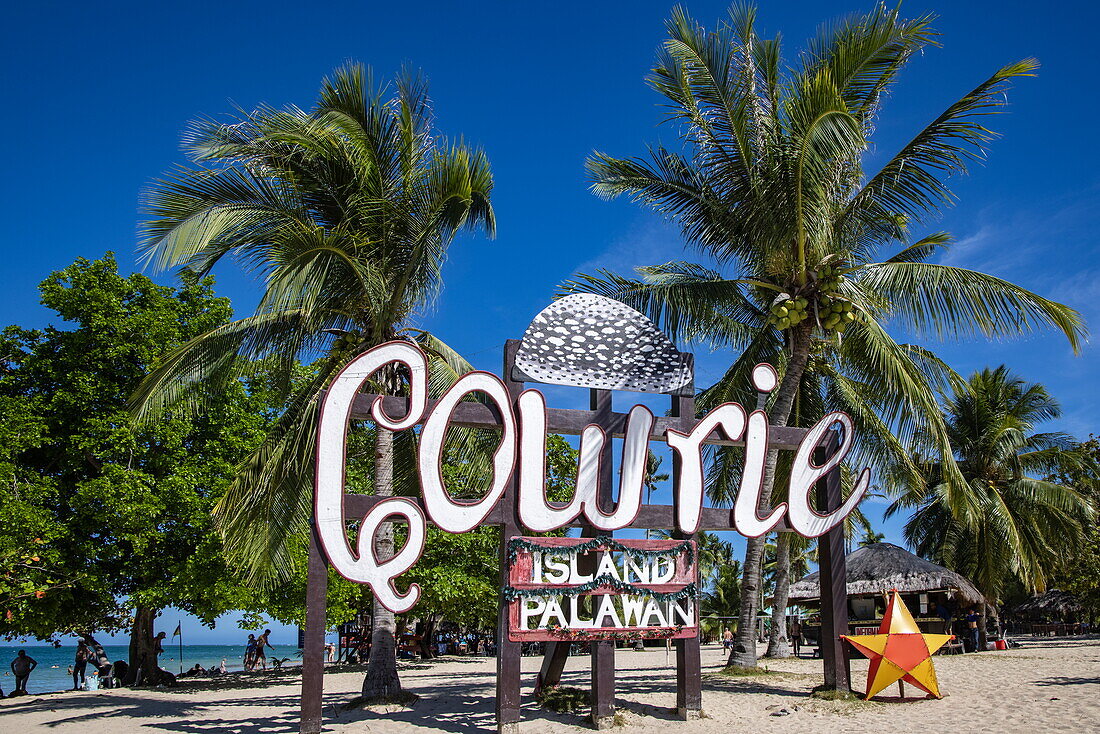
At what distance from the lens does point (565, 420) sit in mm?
10922

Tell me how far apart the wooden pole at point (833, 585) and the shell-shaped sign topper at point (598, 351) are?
2.76 m

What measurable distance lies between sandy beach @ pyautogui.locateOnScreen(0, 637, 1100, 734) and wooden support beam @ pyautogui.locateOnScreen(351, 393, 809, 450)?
3.75 m

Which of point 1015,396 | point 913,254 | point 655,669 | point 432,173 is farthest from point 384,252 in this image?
point 1015,396

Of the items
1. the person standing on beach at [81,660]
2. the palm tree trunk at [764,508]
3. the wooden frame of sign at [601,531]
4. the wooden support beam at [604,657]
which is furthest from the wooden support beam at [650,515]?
the person standing on beach at [81,660]

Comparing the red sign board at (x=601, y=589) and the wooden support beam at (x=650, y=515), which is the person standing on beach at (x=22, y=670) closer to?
the wooden support beam at (x=650, y=515)

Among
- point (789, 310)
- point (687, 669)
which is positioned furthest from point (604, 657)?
point (789, 310)

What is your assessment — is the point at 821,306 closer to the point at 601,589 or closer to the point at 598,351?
the point at 598,351

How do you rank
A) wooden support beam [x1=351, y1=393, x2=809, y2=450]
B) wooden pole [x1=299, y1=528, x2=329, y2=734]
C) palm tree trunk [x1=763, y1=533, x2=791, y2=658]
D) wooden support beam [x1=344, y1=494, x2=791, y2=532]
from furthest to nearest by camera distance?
1. palm tree trunk [x1=763, y1=533, x2=791, y2=658]
2. wooden support beam [x1=351, y1=393, x2=809, y2=450]
3. wooden support beam [x1=344, y1=494, x2=791, y2=532]
4. wooden pole [x1=299, y1=528, x2=329, y2=734]

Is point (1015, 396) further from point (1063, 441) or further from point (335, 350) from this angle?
point (335, 350)

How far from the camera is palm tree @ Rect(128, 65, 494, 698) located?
41.7 feet

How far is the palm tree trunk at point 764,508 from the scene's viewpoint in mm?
15203

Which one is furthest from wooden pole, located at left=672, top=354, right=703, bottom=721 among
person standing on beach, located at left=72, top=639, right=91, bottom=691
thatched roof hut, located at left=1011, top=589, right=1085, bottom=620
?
thatched roof hut, located at left=1011, top=589, right=1085, bottom=620

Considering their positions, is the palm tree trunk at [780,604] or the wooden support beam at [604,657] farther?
the palm tree trunk at [780,604]

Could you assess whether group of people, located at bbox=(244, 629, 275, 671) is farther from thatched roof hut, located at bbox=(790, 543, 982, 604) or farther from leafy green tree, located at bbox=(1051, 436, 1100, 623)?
leafy green tree, located at bbox=(1051, 436, 1100, 623)
